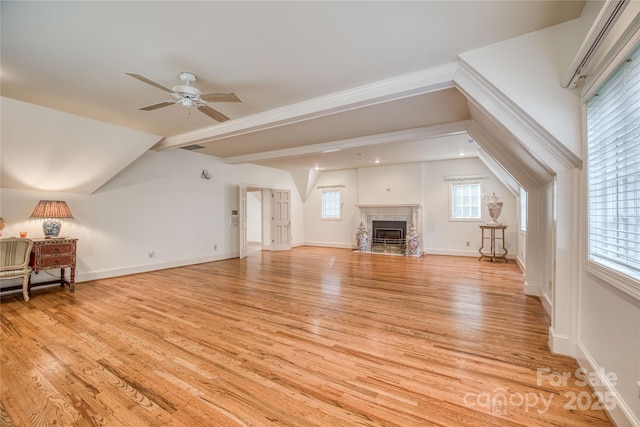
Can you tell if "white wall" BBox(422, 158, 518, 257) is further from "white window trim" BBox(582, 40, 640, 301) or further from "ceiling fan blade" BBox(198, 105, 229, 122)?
"ceiling fan blade" BBox(198, 105, 229, 122)

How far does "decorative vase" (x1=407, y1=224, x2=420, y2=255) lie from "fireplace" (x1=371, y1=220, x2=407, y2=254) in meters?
0.42

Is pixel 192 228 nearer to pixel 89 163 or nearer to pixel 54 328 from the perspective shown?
pixel 89 163

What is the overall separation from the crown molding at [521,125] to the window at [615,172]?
8.4 inches

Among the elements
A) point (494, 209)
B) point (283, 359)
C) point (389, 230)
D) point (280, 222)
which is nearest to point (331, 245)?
point (280, 222)

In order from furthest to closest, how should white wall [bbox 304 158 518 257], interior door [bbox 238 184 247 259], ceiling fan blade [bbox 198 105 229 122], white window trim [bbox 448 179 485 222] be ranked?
interior door [bbox 238 184 247 259] < white window trim [bbox 448 179 485 222] < white wall [bbox 304 158 518 257] < ceiling fan blade [bbox 198 105 229 122]

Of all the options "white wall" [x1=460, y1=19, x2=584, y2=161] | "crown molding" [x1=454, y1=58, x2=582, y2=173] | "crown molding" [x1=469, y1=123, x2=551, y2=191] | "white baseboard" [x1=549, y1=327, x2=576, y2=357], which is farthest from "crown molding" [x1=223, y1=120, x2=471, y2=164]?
"white baseboard" [x1=549, y1=327, x2=576, y2=357]

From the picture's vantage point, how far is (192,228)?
20.9 ft

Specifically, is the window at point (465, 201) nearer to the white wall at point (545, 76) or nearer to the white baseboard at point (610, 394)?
the white wall at point (545, 76)

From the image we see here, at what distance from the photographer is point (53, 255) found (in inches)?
161

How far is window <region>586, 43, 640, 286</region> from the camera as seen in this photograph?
4.69 ft

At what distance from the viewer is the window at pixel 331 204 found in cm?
924

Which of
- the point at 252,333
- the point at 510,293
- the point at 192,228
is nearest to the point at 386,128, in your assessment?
Answer: the point at 510,293

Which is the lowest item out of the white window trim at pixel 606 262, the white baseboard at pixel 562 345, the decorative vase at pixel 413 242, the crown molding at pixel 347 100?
the white baseboard at pixel 562 345

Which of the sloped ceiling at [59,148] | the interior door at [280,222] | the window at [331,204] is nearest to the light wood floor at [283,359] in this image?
the sloped ceiling at [59,148]
